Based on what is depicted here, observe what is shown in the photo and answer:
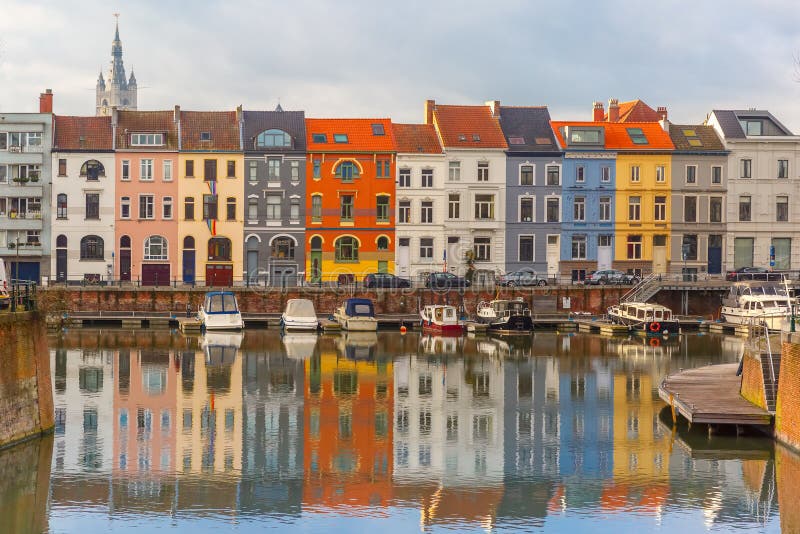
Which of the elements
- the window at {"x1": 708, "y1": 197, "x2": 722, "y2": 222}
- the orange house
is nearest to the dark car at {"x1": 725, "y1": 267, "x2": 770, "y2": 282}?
the window at {"x1": 708, "y1": 197, "x2": 722, "y2": 222}

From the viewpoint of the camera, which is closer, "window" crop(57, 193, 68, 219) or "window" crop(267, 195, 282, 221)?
"window" crop(57, 193, 68, 219)

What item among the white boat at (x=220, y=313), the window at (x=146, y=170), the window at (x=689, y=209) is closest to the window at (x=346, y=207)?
Result: the window at (x=146, y=170)

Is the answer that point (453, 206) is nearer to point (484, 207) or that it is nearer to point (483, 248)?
point (484, 207)

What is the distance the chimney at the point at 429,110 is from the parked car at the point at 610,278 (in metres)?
19.1

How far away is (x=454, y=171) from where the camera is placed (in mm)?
84875

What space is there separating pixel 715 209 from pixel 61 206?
165 ft

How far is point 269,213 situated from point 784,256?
132 ft

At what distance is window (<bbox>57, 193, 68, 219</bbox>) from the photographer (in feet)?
270

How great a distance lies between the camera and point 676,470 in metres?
31.0

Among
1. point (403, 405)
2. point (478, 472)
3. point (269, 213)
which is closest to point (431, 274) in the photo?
point (269, 213)

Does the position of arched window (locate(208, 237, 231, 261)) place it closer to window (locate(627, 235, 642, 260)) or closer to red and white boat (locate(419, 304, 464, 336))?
red and white boat (locate(419, 304, 464, 336))

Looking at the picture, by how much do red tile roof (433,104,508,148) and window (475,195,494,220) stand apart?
402cm

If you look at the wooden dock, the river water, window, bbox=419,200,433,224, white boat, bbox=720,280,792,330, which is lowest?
the river water

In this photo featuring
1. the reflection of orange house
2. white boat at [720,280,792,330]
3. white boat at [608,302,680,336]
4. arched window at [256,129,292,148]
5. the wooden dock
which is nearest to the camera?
the reflection of orange house
